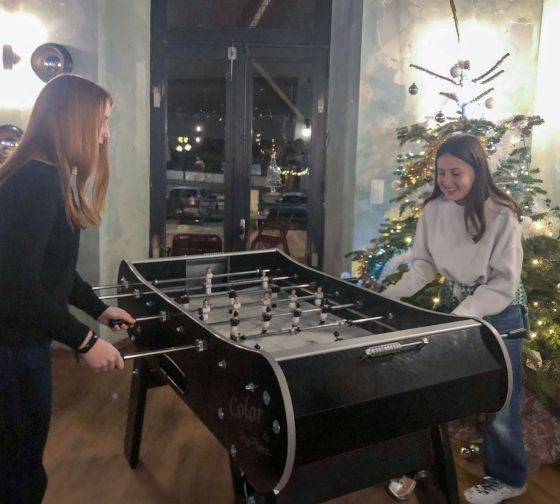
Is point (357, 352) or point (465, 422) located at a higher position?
point (357, 352)

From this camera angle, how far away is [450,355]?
4.71 ft

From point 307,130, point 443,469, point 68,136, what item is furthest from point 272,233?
point 68,136

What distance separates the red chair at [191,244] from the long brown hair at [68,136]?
2.90m

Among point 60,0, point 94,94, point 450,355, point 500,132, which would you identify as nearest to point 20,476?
point 94,94

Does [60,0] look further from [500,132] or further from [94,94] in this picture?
[500,132]

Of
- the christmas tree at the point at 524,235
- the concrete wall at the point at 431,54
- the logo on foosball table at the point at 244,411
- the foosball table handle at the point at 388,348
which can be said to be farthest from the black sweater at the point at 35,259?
the concrete wall at the point at 431,54

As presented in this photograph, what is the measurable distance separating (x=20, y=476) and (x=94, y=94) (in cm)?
104

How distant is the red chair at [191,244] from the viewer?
4.37 meters

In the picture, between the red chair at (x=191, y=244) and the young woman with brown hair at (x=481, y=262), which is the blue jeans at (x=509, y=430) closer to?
the young woman with brown hair at (x=481, y=262)

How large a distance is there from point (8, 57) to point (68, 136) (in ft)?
7.87

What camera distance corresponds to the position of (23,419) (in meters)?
1.44

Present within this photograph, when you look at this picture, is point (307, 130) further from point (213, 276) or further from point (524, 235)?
point (213, 276)

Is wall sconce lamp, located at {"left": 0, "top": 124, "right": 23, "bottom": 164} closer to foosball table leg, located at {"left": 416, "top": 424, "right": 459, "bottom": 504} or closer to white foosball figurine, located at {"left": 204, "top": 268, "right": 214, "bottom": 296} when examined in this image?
white foosball figurine, located at {"left": 204, "top": 268, "right": 214, "bottom": 296}

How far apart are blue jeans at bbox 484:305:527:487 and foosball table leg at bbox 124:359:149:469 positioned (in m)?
1.38
